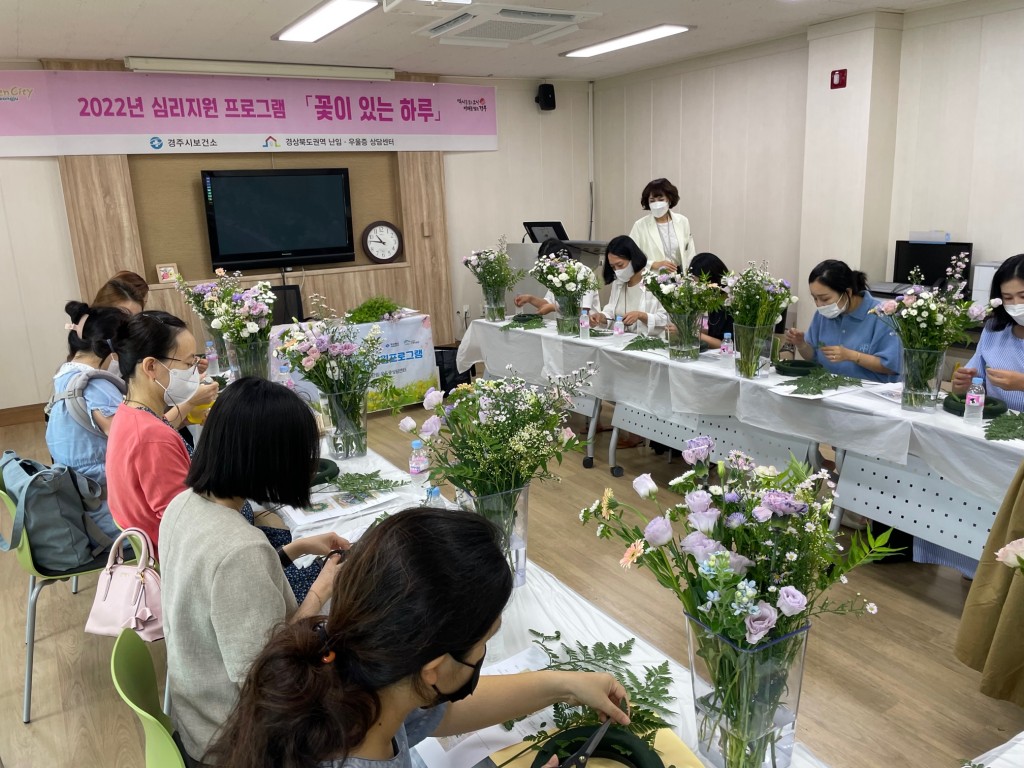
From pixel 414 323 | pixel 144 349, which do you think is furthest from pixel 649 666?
pixel 414 323

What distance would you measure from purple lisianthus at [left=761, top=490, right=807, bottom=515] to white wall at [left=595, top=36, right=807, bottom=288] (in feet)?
19.1

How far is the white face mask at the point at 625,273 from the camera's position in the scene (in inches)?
185

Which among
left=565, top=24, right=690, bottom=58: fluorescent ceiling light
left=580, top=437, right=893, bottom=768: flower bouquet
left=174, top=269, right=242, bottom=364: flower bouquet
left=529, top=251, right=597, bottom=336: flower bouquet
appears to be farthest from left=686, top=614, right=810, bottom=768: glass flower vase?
left=565, top=24, right=690, bottom=58: fluorescent ceiling light

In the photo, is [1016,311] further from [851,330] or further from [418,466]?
[418,466]

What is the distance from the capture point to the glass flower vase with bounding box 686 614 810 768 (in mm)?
1085

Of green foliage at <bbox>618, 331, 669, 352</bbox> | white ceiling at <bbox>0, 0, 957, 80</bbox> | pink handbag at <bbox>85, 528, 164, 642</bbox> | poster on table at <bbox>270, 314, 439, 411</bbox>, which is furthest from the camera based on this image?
poster on table at <bbox>270, 314, 439, 411</bbox>

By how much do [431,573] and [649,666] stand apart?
684 millimetres

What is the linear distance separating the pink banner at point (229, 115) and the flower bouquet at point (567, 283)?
3264mm

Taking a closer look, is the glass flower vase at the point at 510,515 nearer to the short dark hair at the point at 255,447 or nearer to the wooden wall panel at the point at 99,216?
the short dark hair at the point at 255,447

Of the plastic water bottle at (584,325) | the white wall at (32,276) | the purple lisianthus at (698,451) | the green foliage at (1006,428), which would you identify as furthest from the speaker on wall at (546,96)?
the purple lisianthus at (698,451)

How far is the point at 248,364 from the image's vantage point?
3.34m

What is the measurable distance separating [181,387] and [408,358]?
9.48ft

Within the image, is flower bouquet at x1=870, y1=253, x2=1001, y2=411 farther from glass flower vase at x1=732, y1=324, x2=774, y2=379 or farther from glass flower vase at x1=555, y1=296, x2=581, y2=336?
glass flower vase at x1=555, y1=296, x2=581, y2=336

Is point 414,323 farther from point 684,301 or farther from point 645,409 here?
point 684,301
